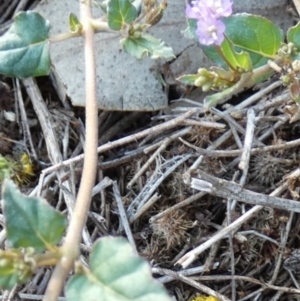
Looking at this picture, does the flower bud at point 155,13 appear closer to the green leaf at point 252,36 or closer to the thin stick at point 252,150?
the green leaf at point 252,36

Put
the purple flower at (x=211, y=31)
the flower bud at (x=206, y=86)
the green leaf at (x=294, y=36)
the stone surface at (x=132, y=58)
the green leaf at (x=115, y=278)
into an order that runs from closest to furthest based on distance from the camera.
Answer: the green leaf at (x=115, y=278) < the purple flower at (x=211, y=31) < the flower bud at (x=206, y=86) < the green leaf at (x=294, y=36) < the stone surface at (x=132, y=58)

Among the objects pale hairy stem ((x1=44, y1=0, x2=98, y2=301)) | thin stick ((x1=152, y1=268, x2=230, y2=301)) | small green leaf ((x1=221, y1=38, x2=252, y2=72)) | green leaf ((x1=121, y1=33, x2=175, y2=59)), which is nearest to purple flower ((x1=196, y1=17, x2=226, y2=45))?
small green leaf ((x1=221, y1=38, x2=252, y2=72))

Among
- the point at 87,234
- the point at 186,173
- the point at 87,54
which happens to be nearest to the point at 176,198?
the point at 186,173

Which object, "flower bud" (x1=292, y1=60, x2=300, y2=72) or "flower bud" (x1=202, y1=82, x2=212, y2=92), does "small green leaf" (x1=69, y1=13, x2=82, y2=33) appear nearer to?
"flower bud" (x1=202, y1=82, x2=212, y2=92)

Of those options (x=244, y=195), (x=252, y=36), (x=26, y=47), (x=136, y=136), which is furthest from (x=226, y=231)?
(x=26, y=47)

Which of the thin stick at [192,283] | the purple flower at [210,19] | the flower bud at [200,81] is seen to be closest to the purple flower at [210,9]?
the purple flower at [210,19]
